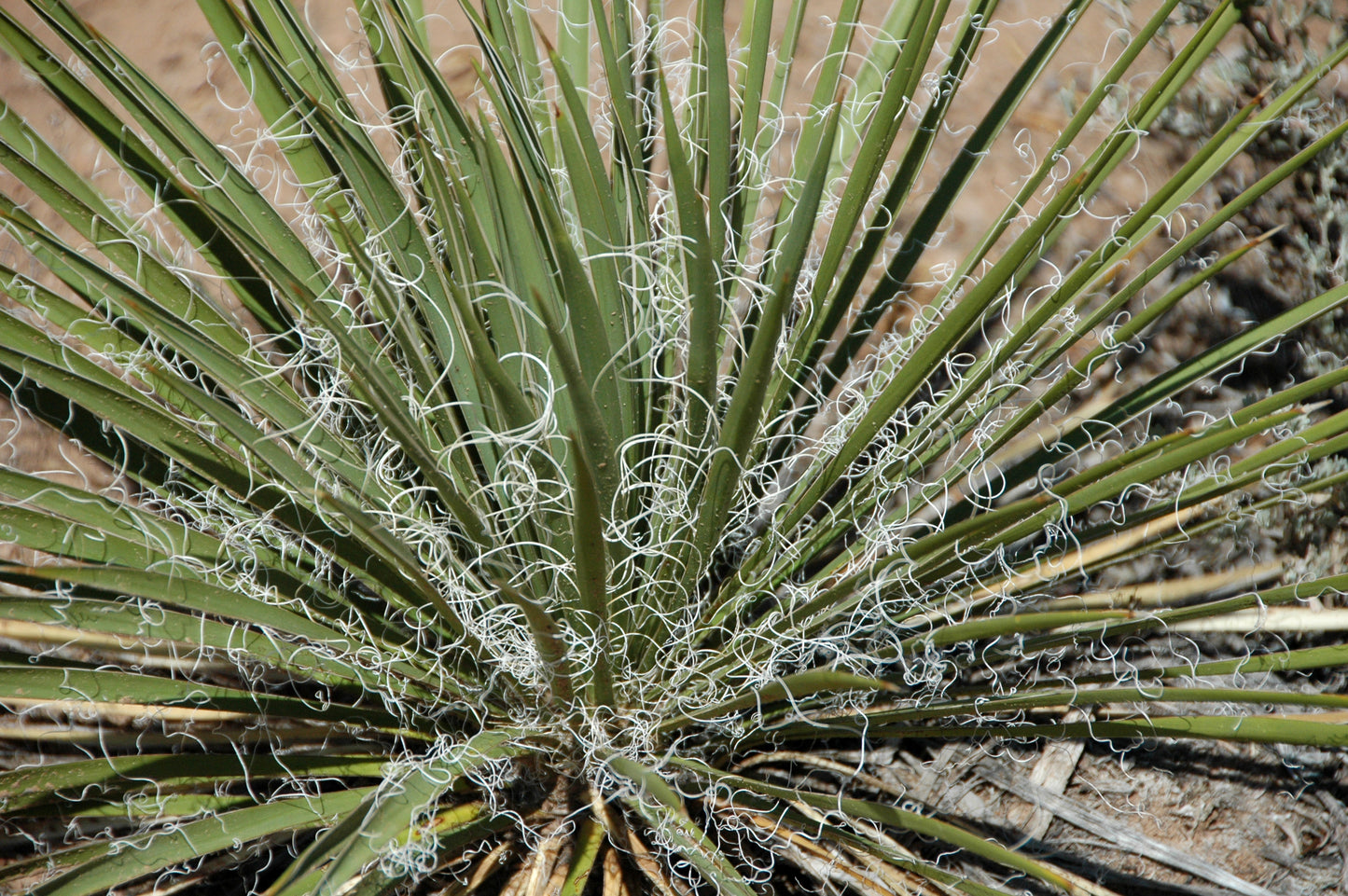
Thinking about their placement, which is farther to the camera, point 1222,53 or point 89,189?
point 1222,53

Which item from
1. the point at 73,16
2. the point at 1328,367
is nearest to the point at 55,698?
the point at 73,16

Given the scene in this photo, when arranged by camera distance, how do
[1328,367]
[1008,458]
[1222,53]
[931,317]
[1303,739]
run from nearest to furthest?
[1303,739]
[931,317]
[1008,458]
[1328,367]
[1222,53]

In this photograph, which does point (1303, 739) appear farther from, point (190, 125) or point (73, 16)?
point (73, 16)

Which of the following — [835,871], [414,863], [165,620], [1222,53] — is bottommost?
[835,871]

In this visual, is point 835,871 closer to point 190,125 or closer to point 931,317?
point 931,317

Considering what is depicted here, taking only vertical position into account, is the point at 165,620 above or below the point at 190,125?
below

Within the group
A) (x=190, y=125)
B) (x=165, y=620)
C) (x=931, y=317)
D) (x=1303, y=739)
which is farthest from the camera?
(x=931, y=317)
